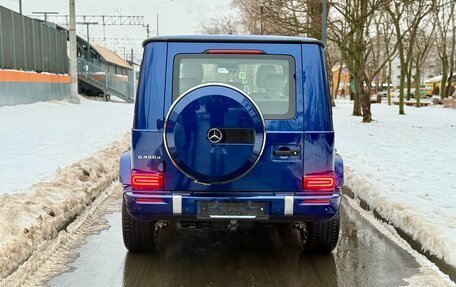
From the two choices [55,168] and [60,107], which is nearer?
[55,168]

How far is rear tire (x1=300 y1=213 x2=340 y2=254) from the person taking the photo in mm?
4789

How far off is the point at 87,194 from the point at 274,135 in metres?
4.01

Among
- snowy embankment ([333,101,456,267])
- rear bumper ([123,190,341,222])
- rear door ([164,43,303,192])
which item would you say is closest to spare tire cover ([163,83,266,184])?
rear door ([164,43,303,192])

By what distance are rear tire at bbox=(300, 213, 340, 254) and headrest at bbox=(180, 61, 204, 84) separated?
5.69 ft

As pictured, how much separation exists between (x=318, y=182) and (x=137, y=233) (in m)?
1.79

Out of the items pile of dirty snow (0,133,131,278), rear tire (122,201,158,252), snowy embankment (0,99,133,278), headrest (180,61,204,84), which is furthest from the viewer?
snowy embankment (0,99,133,278)

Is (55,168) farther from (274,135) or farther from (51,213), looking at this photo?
(274,135)

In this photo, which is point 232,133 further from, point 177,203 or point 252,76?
point 177,203

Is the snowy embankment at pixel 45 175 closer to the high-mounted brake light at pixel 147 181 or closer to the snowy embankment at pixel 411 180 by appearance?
the high-mounted brake light at pixel 147 181

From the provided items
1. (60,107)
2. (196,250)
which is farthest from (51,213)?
(60,107)

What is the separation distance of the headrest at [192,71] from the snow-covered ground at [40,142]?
12.5 feet

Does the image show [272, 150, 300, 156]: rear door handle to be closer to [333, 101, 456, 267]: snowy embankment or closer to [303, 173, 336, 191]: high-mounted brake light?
[303, 173, 336, 191]: high-mounted brake light

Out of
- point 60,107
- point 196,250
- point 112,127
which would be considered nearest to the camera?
point 196,250

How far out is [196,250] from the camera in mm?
5121
